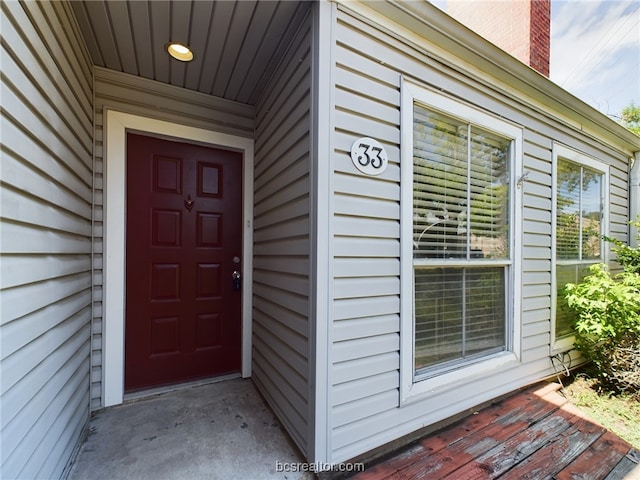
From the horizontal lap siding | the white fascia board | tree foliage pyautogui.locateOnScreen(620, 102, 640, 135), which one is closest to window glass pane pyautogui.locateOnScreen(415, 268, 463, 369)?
the horizontal lap siding

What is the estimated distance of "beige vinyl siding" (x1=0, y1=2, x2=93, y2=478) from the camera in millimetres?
916

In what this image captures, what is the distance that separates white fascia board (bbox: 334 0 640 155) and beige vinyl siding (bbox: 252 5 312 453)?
56 centimetres

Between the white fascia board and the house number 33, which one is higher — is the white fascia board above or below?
above

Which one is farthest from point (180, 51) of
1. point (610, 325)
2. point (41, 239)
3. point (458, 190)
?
point (610, 325)

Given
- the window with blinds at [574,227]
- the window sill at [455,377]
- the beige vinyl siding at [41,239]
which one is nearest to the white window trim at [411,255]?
the window sill at [455,377]

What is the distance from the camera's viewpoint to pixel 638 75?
5.67 m

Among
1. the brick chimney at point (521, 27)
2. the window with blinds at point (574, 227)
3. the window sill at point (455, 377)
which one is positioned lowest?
the window sill at point (455, 377)

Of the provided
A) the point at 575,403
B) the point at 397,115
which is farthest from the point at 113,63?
the point at 575,403

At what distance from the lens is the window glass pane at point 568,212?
9.22 ft

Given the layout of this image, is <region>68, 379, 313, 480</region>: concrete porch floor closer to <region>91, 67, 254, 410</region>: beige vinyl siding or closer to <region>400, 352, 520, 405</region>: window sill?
<region>91, 67, 254, 410</region>: beige vinyl siding

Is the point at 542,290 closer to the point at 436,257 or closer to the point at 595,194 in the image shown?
the point at 436,257

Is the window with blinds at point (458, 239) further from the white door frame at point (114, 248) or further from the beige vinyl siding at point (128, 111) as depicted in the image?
the white door frame at point (114, 248)

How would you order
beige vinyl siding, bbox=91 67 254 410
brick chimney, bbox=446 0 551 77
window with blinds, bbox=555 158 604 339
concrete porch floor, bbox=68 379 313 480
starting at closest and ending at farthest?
concrete porch floor, bbox=68 379 313 480
beige vinyl siding, bbox=91 67 254 410
window with blinds, bbox=555 158 604 339
brick chimney, bbox=446 0 551 77

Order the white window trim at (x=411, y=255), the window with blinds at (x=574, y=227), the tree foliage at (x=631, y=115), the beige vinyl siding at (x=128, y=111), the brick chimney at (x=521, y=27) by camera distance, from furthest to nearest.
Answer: the tree foliage at (x=631, y=115), the brick chimney at (x=521, y=27), the window with blinds at (x=574, y=227), the beige vinyl siding at (x=128, y=111), the white window trim at (x=411, y=255)
